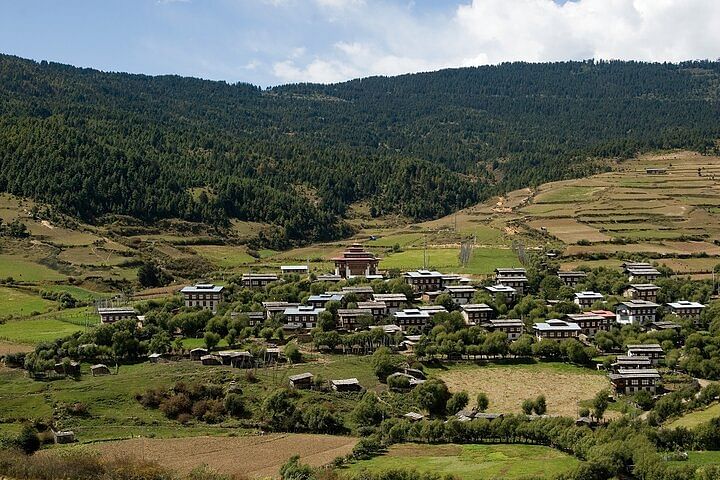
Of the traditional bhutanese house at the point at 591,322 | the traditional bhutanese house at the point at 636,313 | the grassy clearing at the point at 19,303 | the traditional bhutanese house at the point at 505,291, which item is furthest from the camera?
the traditional bhutanese house at the point at 505,291

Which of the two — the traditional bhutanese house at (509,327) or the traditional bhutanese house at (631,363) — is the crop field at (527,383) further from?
the traditional bhutanese house at (509,327)

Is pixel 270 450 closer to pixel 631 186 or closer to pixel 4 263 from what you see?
pixel 4 263

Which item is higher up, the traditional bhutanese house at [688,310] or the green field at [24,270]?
the green field at [24,270]

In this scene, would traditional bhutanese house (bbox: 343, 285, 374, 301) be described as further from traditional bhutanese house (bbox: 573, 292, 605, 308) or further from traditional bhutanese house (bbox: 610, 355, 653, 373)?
traditional bhutanese house (bbox: 610, 355, 653, 373)

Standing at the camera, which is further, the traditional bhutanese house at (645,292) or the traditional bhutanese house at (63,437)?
the traditional bhutanese house at (645,292)

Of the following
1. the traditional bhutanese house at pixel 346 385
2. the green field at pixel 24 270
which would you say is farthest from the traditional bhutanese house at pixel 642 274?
the green field at pixel 24 270

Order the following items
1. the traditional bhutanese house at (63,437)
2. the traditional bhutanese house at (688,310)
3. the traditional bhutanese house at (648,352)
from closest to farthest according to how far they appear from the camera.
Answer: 1. the traditional bhutanese house at (63,437)
2. the traditional bhutanese house at (648,352)
3. the traditional bhutanese house at (688,310)

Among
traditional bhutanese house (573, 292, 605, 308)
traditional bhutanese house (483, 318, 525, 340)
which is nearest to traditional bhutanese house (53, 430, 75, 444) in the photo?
traditional bhutanese house (483, 318, 525, 340)
